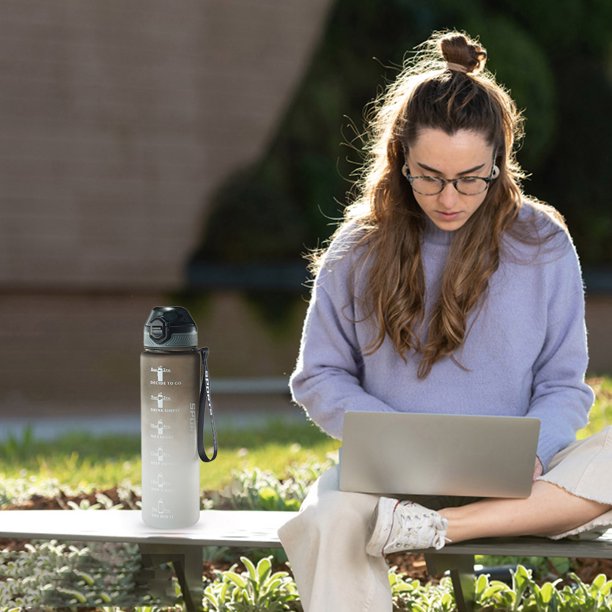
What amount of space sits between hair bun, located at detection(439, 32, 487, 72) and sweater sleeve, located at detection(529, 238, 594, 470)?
0.58m

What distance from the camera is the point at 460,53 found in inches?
131

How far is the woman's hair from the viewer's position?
10.7 feet

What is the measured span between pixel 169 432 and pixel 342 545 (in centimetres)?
55

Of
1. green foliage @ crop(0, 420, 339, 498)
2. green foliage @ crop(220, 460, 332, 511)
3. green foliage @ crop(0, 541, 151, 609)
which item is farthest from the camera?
green foliage @ crop(0, 420, 339, 498)

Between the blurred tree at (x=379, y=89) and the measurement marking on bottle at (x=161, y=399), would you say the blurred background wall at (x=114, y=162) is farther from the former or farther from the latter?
the measurement marking on bottle at (x=161, y=399)

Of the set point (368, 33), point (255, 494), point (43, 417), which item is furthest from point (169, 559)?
point (368, 33)

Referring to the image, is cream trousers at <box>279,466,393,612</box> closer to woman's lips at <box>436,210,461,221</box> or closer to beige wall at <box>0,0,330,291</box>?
woman's lips at <box>436,210,461,221</box>

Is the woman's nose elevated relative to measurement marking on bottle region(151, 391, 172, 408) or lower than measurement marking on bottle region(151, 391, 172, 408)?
elevated

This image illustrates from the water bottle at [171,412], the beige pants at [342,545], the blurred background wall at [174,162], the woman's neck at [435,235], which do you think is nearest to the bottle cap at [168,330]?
the water bottle at [171,412]

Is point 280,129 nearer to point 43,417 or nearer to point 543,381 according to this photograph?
point 43,417

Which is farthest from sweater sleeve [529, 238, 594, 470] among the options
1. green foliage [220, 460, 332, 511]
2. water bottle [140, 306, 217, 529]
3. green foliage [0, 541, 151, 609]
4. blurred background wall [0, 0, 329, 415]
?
blurred background wall [0, 0, 329, 415]

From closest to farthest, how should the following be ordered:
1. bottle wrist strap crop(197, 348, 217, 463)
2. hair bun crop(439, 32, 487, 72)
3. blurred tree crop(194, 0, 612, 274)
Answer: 1. bottle wrist strap crop(197, 348, 217, 463)
2. hair bun crop(439, 32, 487, 72)
3. blurred tree crop(194, 0, 612, 274)

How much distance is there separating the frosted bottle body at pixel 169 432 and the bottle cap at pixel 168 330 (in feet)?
0.08

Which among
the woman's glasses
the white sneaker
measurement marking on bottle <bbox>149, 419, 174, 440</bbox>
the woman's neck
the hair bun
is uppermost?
the hair bun
